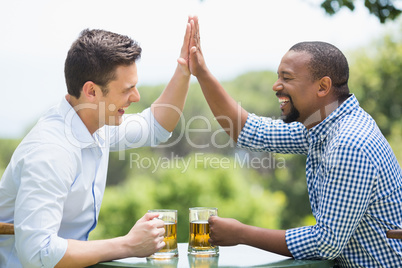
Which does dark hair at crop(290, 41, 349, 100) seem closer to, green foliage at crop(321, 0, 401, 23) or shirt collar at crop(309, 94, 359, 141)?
shirt collar at crop(309, 94, 359, 141)

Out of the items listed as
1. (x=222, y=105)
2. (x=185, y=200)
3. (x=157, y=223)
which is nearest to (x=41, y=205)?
(x=157, y=223)

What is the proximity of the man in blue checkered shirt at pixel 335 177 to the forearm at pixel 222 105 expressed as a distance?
11.9 inches

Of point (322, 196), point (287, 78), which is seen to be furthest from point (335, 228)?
point (287, 78)

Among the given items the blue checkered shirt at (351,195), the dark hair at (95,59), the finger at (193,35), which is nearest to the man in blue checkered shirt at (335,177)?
the blue checkered shirt at (351,195)

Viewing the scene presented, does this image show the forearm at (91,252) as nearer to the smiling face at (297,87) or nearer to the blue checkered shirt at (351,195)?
the blue checkered shirt at (351,195)

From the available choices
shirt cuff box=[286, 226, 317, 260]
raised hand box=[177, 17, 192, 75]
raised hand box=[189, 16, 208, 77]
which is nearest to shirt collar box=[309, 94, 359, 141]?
shirt cuff box=[286, 226, 317, 260]

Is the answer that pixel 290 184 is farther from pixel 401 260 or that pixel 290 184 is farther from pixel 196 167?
pixel 401 260

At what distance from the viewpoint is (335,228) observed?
2.04 m

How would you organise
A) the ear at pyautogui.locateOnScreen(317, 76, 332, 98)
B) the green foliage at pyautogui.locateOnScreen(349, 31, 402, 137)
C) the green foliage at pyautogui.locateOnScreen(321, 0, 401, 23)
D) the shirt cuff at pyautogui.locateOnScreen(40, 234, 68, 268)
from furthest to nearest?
the green foliage at pyautogui.locateOnScreen(349, 31, 402, 137) < the green foliage at pyautogui.locateOnScreen(321, 0, 401, 23) < the ear at pyautogui.locateOnScreen(317, 76, 332, 98) < the shirt cuff at pyautogui.locateOnScreen(40, 234, 68, 268)

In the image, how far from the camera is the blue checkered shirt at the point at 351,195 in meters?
2.05

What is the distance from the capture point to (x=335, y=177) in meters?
2.08

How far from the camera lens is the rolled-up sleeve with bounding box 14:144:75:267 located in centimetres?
192

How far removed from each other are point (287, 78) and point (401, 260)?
963mm

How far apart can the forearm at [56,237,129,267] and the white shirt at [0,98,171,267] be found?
0.03 metres
